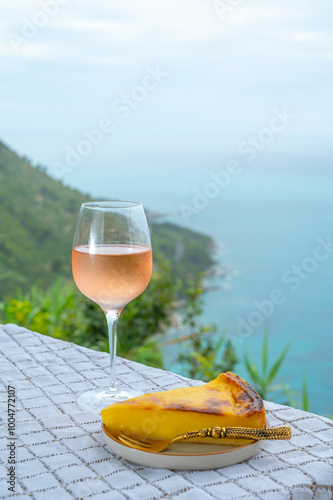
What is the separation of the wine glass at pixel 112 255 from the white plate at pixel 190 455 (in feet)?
0.69

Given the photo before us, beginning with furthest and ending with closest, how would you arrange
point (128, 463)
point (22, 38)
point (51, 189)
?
1. point (51, 189)
2. point (22, 38)
3. point (128, 463)

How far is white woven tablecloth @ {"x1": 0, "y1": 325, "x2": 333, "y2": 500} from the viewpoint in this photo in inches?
21.6

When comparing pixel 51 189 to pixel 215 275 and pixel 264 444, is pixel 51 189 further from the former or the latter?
pixel 264 444

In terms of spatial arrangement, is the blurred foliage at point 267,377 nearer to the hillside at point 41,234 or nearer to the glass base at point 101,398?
the hillside at point 41,234

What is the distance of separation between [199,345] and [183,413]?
262 centimetres

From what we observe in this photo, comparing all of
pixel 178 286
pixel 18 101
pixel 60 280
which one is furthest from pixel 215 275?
pixel 18 101

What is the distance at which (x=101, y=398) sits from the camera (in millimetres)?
802

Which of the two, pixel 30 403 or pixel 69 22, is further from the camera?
pixel 69 22

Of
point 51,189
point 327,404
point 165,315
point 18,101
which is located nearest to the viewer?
point 327,404

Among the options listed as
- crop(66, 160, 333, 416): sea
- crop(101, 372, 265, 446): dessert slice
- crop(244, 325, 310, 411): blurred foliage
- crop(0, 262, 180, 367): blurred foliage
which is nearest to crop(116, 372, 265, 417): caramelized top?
crop(101, 372, 265, 446): dessert slice

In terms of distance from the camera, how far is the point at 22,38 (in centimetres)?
288

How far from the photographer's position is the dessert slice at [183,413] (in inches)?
24.1

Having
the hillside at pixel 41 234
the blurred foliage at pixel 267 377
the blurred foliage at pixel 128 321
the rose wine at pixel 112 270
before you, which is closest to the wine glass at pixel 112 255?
the rose wine at pixel 112 270

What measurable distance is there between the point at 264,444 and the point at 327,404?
8.69 ft
